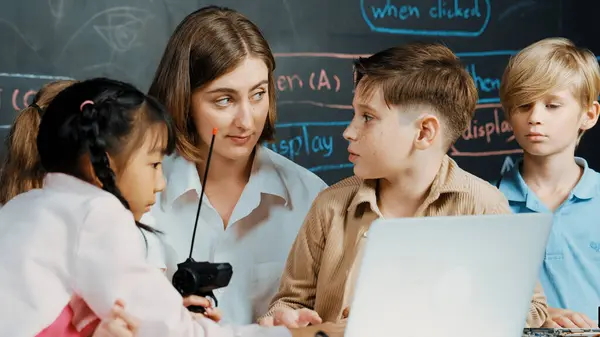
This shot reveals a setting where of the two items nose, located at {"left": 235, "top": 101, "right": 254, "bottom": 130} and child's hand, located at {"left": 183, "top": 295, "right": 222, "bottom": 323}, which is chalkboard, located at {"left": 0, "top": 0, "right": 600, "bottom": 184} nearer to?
nose, located at {"left": 235, "top": 101, "right": 254, "bottom": 130}

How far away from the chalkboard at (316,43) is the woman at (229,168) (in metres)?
0.63

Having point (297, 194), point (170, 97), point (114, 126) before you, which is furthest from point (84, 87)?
point (297, 194)

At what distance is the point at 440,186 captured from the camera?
76.6 inches

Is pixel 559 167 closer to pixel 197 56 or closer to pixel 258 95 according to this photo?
pixel 258 95

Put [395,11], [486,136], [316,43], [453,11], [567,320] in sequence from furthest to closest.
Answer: [486,136] → [453,11] → [395,11] → [316,43] → [567,320]

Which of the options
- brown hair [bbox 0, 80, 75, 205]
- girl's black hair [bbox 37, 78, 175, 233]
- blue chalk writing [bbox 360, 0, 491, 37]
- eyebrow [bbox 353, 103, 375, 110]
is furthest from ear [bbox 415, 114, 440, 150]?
blue chalk writing [bbox 360, 0, 491, 37]

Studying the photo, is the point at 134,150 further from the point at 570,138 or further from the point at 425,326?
the point at 570,138

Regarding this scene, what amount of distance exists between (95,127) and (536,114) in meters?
1.17

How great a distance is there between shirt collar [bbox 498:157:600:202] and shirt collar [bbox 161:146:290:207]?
0.55 meters

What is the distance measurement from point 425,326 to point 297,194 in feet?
3.36

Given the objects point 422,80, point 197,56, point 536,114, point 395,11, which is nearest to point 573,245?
point 536,114

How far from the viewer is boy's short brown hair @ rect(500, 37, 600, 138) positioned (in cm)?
227

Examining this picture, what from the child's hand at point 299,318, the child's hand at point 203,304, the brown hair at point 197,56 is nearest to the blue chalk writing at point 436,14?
the brown hair at point 197,56

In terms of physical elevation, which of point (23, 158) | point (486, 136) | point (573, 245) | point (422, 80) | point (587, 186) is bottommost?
point (486, 136)
